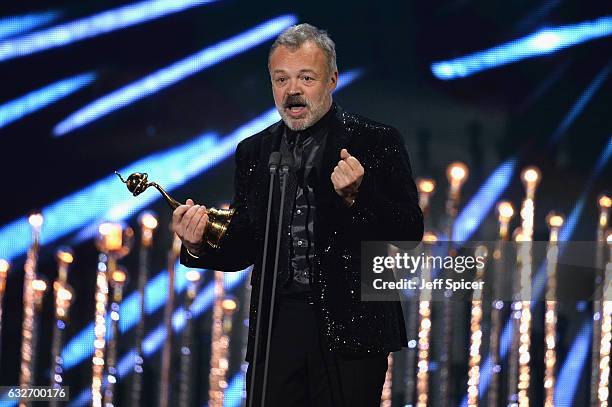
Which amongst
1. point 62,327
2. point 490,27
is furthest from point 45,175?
point 490,27

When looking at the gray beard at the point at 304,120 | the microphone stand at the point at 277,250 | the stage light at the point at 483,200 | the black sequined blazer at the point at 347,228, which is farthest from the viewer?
the stage light at the point at 483,200

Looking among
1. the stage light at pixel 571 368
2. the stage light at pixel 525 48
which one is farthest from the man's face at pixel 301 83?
the stage light at pixel 571 368

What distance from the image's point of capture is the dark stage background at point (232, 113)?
416 centimetres

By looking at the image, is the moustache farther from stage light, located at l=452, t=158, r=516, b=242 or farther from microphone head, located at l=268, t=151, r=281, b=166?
stage light, located at l=452, t=158, r=516, b=242

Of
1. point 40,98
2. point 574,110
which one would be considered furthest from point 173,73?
point 574,110

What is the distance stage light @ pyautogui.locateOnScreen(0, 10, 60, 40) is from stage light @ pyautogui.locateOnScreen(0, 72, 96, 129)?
0.82 feet

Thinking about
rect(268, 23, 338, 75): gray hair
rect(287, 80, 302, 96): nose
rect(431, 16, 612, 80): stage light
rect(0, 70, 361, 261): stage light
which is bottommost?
rect(287, 80, 302, 96): nose

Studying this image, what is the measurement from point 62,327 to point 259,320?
2.41m

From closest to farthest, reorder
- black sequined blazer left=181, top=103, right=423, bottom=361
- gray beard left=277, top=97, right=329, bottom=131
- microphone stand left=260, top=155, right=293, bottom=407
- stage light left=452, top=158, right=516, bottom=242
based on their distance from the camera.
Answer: microphone stand left=260, top=155, right=293, bottom=407 → black sequined blazer left=181, top=103, right=423, bottom=361 → gray beard left=277, top=97, right=329, bottom=131 → stage light left=452, top=158, right=516, bottom=242

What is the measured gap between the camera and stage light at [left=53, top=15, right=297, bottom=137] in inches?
165

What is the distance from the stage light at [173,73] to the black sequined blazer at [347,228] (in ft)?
6.45

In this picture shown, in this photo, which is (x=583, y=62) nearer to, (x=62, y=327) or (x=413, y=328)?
(x=413, y=328)

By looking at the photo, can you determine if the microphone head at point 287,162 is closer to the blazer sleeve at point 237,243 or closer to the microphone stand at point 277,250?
the microphone stand at point 277,250

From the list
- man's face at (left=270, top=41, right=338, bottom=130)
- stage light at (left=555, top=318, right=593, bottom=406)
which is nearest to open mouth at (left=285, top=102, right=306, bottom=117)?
man's face at (left=270, top=41, right=338, bottom=130)
